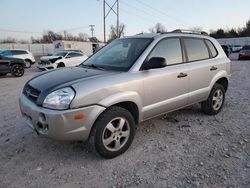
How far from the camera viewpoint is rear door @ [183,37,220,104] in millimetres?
A: 4469

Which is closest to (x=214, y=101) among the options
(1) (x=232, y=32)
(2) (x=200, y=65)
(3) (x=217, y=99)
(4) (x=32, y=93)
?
(3) (x=217, y=99)

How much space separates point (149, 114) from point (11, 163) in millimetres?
2125

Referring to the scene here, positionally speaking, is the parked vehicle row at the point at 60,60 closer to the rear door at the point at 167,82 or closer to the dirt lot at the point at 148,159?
the dirt lot at the point at 148,159

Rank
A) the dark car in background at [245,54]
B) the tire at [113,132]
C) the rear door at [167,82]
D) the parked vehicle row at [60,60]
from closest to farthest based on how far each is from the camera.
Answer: the tire at [113,132], the rear door at [167,82], the parked vehicle row at [60,60], the dark car in background at [245,54]

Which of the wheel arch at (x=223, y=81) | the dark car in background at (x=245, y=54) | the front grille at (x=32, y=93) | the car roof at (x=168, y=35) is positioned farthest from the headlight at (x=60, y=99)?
the dark car in background at (x=245, y=54)

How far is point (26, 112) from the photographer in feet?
11.1

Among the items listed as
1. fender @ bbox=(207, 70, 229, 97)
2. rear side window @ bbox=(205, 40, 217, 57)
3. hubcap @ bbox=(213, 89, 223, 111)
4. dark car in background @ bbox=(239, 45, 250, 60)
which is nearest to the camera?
fender @ bbox=(207, 70, 229, 97)

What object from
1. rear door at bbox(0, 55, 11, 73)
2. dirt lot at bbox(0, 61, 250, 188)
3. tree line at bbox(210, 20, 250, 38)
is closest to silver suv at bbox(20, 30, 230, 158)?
dirt lot at bbox(0, 61, 250, 188)

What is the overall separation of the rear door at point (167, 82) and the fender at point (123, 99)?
0.48 feet

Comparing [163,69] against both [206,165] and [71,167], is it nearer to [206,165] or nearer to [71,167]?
[206,165]

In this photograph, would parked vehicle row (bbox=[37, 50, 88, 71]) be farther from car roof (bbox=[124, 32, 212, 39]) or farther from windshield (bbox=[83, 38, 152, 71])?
car roof (bbox=[124, 32, 212, 39])

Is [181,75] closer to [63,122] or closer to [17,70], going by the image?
[63,122]

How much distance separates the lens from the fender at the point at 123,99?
3172 mm

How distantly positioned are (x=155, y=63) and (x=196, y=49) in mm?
1492
